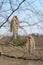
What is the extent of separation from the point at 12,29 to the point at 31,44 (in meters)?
0.21

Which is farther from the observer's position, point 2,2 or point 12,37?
point 12,37

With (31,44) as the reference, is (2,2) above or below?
above

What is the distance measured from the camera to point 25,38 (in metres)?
2.07

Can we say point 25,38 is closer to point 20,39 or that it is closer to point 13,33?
point 20,39

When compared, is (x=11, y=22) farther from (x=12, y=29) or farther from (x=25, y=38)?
(x=25, y=38)

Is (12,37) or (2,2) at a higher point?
(2,2)

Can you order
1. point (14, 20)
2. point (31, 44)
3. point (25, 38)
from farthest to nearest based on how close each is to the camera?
point (25, 38)
point (31, 44)
point (14, 20)

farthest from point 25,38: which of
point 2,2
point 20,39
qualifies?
point 2,2

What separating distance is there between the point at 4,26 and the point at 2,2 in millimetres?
256

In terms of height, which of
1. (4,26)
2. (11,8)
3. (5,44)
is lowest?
(5,44)

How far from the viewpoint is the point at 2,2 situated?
6.04 feet

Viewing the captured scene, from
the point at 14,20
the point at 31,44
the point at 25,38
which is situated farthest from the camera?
the point at 25,38

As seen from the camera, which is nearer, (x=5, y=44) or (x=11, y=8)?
(x=11, y=8)

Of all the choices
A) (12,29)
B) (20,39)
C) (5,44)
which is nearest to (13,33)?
(12,29)
